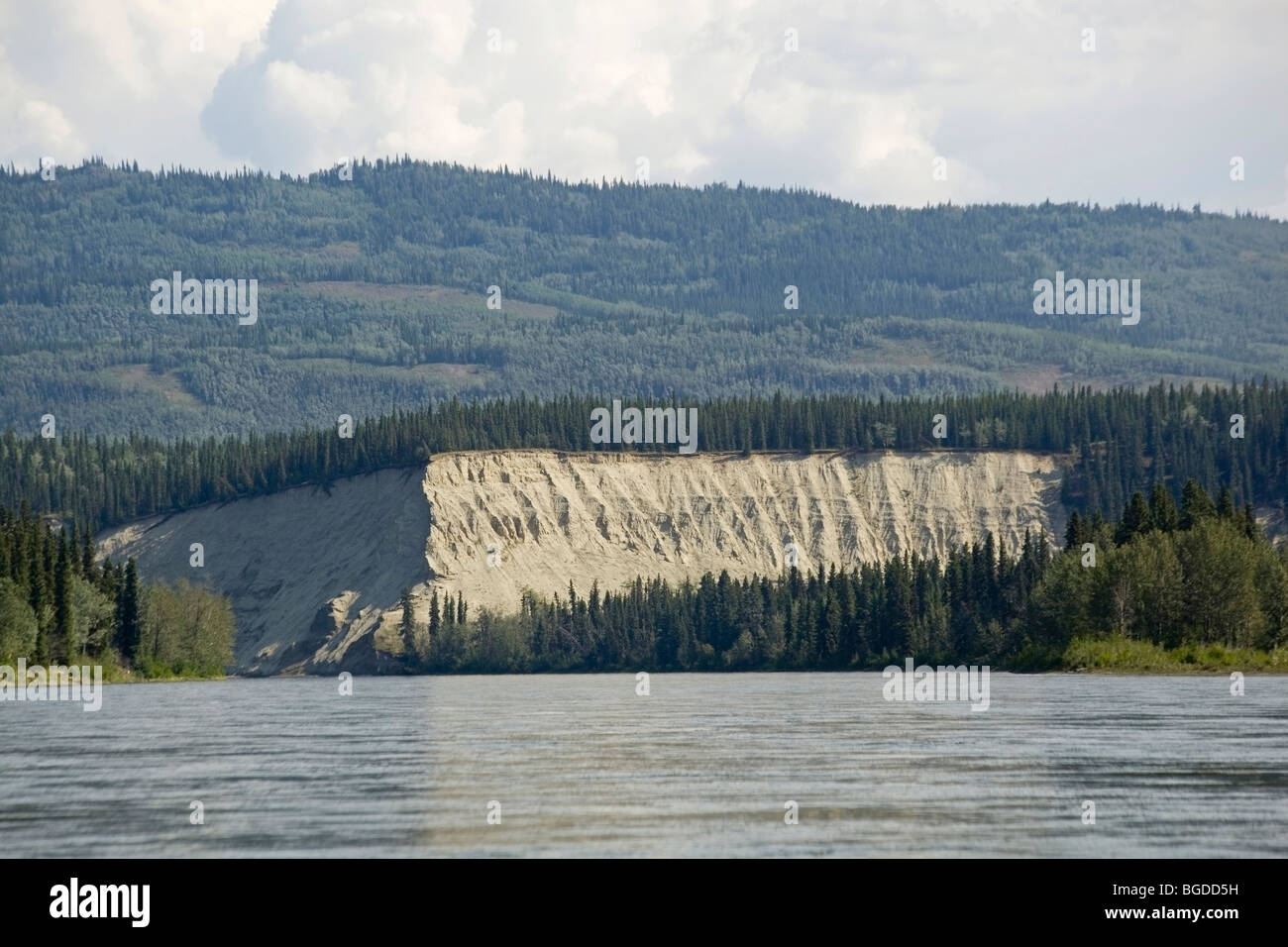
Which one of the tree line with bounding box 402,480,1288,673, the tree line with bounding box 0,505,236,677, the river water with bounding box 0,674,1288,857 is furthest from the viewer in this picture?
the tree line with bounding box 402,480,1288,673

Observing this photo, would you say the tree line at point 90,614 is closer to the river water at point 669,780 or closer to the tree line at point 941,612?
the tree line at point 941,612

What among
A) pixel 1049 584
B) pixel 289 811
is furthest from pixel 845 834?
pixel 1049 584

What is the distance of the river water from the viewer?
42.6m

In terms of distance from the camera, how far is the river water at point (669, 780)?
42.6 metres

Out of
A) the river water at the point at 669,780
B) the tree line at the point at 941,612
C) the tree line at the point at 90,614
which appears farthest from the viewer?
the tree line at the point at 941,612

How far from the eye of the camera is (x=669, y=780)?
54.0 metres

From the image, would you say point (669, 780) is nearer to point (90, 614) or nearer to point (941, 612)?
point (90, 614)

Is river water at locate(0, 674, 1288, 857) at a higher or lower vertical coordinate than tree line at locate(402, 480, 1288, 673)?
lower

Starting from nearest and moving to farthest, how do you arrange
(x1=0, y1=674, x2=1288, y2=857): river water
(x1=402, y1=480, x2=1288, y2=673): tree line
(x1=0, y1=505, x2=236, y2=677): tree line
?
(x1=0, y1=674, x2=1288, y2=857): river water < (x1=0, y1=505, x2=236, y2=677): tree line < (x1=402, y1=480, x2=1288, y2=673): tree line

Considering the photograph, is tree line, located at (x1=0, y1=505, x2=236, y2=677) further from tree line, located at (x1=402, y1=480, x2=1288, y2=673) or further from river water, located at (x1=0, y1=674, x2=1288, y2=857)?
river water, located at (x1=0, y1=674, x2=1288, y2=857)

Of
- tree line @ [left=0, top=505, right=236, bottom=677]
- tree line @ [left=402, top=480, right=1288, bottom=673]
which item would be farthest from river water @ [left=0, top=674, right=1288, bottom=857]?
tree line @ [left=402, top=480, right=1288, bottom=673]

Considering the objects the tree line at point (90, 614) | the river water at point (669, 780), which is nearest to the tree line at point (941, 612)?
the tree line at point (90, 614)

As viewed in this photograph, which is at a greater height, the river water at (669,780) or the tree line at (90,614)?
the tree line at (90,614)

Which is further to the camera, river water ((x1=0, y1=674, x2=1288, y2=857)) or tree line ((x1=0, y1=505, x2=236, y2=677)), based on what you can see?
tree line ((x1=0, y1=505, x2=236, y2=677))
